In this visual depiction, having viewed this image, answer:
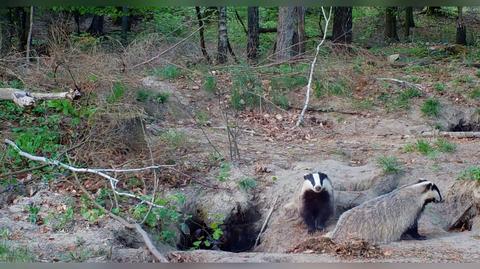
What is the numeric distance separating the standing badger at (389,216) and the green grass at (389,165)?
0.63 meters

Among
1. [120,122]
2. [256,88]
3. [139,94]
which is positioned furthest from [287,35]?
[120,122]

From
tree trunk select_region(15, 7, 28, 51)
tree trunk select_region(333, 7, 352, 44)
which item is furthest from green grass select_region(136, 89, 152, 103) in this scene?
tree trunk select_region(333, 7, 352, 44)

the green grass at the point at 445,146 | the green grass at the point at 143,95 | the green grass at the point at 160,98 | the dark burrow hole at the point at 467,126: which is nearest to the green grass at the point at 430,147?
the green grass at the point at 445,146

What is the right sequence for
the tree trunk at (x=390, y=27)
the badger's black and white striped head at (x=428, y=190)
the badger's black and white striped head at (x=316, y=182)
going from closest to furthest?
the badger's black and white striped head at (x=316, y=182) → the badger's black and white striped head at (x=428, y=190) → the tree trunk at (x=390, y=27)

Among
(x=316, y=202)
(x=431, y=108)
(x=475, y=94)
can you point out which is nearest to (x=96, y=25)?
(x=431, y=108)

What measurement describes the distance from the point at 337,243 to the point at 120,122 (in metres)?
2.64

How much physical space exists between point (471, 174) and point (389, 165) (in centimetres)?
85

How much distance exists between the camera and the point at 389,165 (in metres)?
7.30

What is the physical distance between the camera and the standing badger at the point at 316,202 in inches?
257

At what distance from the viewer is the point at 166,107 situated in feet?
29.2

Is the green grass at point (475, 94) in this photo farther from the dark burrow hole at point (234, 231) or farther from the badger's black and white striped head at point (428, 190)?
the dark burrow hole at point (234, 231)

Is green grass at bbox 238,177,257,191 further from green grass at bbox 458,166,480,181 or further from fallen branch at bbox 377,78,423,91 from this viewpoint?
fallen branch at bbox 377,78,423,91

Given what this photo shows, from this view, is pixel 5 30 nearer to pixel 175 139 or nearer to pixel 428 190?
pixel 175 139

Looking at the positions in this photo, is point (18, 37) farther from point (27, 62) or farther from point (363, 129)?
point (363, 129)
